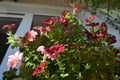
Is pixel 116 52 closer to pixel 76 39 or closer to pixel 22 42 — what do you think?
pixel 76 39

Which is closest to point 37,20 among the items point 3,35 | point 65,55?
point 3,35

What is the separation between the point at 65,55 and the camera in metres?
1.38

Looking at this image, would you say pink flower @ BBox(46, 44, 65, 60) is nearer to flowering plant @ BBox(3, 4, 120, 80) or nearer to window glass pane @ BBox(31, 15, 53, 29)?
flowering plant @ BBox(3, 4, 120, 80)

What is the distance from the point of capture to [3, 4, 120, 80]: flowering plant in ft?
4.09

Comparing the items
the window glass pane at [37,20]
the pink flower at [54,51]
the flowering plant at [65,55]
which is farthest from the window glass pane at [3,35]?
the pink flower at [54,51]

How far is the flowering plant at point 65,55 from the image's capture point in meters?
1.25

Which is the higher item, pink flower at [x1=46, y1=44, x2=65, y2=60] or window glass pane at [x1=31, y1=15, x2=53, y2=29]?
pink flower at [x1=46, y1=44, x2=65, y2=60]

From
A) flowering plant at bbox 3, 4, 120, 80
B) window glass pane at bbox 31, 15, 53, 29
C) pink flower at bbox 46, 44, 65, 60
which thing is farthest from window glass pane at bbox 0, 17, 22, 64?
pink flower at bbox 46, 44, 65, 60

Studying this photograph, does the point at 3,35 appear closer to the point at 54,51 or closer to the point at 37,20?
the point at 37,20

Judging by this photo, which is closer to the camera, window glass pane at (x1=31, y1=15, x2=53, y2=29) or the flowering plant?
the flowering plant

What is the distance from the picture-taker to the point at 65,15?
1917 mm

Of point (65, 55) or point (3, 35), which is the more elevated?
point (65, 55)

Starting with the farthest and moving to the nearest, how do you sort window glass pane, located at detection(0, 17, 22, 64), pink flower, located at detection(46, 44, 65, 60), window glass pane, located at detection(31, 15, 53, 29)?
window glass pane, located at detection(31, 15, 53, 29) < window glass pane, located at detection(0, 17, 22, 64) < pink flower, located at detection(46, 44, 65, 60)

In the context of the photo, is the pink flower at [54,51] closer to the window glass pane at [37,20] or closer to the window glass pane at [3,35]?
the window glass pane at [3,35]
